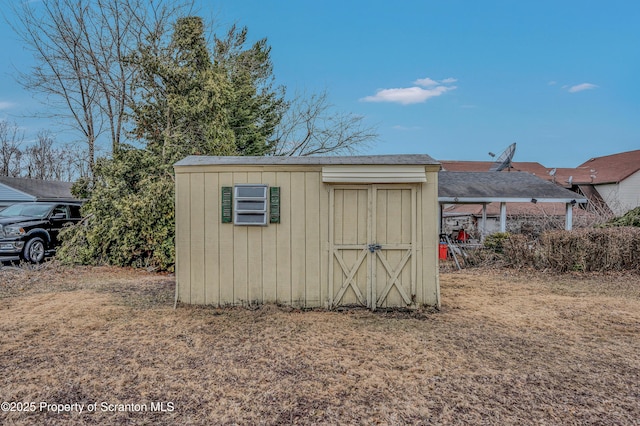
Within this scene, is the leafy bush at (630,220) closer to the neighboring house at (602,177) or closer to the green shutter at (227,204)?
the neighboring house at (602,177)

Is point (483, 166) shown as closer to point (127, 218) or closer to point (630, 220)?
point (630, 220)

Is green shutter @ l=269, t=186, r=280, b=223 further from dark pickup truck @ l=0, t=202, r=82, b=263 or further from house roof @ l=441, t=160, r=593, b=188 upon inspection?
house roof @ l=441, t=160, r=593, b=188

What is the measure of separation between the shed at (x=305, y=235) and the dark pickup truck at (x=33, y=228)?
20.7 feet

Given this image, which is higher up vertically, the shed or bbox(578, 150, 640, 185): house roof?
bbox(578, 150, 640, 185): house roof

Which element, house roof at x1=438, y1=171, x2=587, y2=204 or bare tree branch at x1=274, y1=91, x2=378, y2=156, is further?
bare tree branch at x1=274, y1=91, x2=378, y2=156

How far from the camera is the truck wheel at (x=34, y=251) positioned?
9023 mm

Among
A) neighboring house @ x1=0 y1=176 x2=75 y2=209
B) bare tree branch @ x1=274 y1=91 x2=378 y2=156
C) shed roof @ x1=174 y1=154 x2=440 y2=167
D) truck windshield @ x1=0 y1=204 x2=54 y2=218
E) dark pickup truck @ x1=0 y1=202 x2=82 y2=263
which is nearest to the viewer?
shed roof @ x1=174 y1=154 x2=440 y2=167

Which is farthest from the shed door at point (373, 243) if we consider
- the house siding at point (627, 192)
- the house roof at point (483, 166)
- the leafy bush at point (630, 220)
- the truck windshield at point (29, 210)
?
the house siding at point (627, 192)

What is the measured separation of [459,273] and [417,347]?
5388 millimetres

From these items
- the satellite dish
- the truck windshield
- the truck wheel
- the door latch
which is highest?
the satellite dish

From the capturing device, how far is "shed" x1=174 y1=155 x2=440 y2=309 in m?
5.28

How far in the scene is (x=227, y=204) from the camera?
5.29 meters

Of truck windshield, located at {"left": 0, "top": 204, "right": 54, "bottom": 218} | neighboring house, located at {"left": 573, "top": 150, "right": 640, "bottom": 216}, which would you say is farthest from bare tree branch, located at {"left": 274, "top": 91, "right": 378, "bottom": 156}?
neighboring house, located at {"left": 573, "top": 150, "right": 640, "bottom": 216}

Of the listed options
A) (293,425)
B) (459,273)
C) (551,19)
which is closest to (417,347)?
(293,425)
